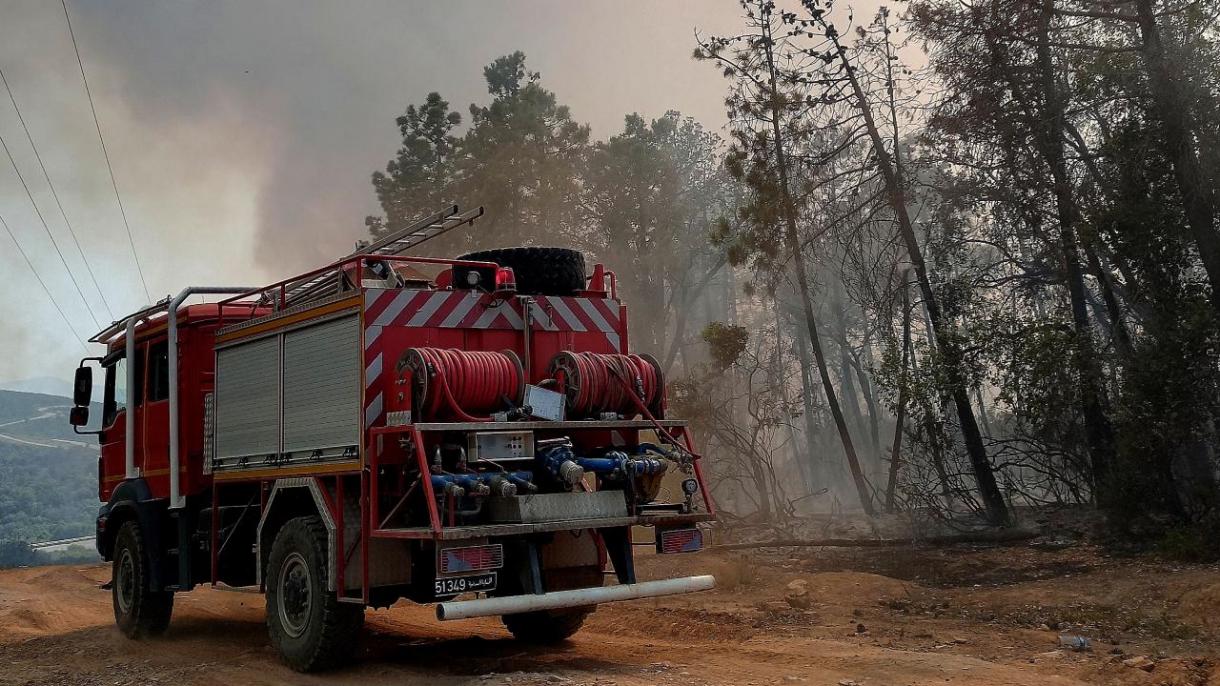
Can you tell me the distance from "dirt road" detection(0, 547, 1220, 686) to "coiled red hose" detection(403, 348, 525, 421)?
1.95 m

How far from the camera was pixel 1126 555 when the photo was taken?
13.0m

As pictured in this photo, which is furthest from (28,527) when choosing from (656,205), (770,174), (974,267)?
(974,267)

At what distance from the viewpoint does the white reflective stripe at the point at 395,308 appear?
7.51 meters

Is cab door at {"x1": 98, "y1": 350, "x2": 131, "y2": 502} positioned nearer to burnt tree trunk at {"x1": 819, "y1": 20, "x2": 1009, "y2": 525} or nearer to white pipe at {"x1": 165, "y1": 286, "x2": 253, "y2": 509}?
white pipe at {"x1": 165, "y1": 286, "x2": 253, "y2": 509}

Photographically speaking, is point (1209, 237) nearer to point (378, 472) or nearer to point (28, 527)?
point (378, 472)

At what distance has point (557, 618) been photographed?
8.91 m

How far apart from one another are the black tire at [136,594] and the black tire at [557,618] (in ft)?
12.3

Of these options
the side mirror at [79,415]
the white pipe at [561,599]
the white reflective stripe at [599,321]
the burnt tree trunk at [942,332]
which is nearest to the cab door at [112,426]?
the side mirror at [79,415]

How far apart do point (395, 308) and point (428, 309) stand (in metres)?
0.29

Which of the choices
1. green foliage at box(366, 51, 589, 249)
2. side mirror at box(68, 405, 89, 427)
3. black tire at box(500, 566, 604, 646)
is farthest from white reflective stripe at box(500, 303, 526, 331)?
green foliage at box(366, 51, 589, 249)

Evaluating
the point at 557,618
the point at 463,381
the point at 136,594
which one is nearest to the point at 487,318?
the point at 463,381

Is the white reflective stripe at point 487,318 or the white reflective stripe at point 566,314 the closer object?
the white reflective stripe at point 487,318

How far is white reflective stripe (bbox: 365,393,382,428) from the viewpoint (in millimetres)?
7332

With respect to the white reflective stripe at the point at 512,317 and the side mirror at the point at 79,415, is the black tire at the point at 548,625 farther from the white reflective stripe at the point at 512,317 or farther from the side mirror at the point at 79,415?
the side mirror at the point at 79,415
